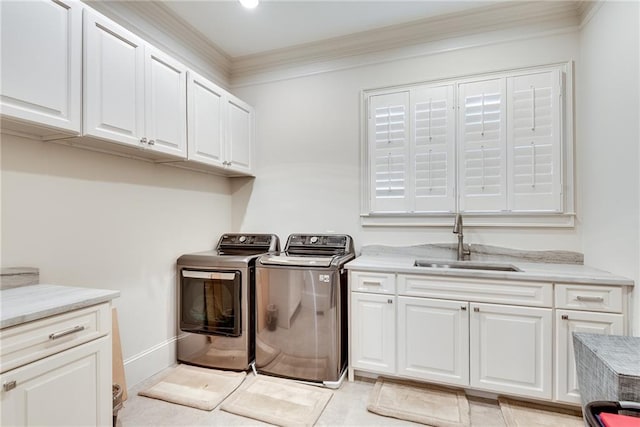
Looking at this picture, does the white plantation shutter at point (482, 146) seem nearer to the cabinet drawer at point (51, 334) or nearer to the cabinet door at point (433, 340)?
the cabinet door at point (433, 340)

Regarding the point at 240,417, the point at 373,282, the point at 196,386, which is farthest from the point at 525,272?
the point at 196,386

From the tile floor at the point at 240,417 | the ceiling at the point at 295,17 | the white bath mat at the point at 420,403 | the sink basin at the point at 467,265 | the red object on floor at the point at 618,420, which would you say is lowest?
the tile floor at the point at 240,417

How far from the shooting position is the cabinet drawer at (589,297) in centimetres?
181

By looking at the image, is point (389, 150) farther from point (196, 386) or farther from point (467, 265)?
point (196, 386)

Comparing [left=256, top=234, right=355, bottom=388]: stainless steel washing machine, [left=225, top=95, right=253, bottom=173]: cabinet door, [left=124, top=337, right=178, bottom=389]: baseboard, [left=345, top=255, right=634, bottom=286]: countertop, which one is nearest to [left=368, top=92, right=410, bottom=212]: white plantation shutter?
[left=345, top=255, right=634, bottom=286]: countertop

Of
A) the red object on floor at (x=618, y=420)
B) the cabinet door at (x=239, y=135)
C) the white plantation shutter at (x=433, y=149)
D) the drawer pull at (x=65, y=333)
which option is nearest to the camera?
the red object on floor at (x=618, y=420)

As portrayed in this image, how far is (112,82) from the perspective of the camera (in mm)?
1829

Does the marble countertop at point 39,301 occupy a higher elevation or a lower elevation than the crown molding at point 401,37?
lower

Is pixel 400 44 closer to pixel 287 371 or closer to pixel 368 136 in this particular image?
pixel 368 136

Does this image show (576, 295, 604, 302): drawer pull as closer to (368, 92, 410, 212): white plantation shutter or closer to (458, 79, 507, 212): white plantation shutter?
(458, 79, 507, 212): white plantation shutter

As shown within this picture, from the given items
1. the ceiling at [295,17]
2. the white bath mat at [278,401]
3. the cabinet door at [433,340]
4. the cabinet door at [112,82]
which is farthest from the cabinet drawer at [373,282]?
the ceiling at [295,17]

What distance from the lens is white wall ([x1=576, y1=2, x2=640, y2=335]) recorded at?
1.75 m

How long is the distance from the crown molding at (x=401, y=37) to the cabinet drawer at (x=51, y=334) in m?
2.62

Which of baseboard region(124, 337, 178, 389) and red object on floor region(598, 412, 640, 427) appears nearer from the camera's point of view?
red object on floor region(598, 412, 640, 427)
